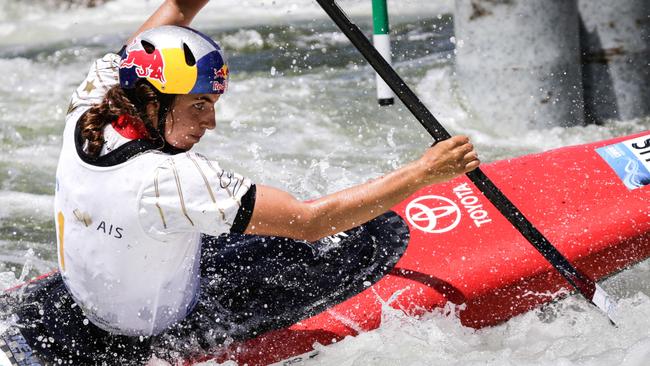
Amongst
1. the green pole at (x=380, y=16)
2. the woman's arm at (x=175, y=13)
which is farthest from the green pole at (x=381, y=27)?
the woman's arm at (x=175, y=13)

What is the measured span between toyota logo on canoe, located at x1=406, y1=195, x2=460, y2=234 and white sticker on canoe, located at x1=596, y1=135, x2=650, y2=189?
2.28 ft

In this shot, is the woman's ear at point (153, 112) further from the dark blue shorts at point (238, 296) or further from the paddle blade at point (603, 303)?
the paddle blade at point (603, 303)

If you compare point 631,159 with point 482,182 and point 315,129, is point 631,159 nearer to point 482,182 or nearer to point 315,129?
point 482,182

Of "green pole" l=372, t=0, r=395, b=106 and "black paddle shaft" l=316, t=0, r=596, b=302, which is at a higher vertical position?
"black paddle shaft" l=316, t=0, r=596, b=302

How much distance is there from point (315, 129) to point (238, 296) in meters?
3.35

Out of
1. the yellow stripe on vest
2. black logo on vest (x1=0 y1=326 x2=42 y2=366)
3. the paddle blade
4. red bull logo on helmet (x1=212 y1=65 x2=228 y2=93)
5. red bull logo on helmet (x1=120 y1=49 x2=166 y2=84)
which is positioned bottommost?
the paddle blade

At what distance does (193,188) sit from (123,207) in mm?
196

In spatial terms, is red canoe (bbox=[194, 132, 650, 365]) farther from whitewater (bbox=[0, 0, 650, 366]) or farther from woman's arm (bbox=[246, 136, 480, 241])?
woman's arm (bbox=[246, 136, 480, 241])

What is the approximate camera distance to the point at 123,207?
2.60 m

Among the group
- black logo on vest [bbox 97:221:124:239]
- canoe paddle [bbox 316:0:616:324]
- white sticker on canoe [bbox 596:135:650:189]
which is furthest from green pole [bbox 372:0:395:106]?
black logo on vest [bbox 97:221:124:239]

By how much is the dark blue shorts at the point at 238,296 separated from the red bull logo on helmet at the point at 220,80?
741 mm

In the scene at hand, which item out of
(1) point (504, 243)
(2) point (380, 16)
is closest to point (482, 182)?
(1) point (504, 243)

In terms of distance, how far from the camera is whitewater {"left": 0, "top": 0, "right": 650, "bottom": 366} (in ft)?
10.8

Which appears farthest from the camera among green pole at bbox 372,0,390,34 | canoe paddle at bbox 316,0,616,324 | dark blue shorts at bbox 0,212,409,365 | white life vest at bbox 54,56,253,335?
green pole at bbox 372,0,390,34
